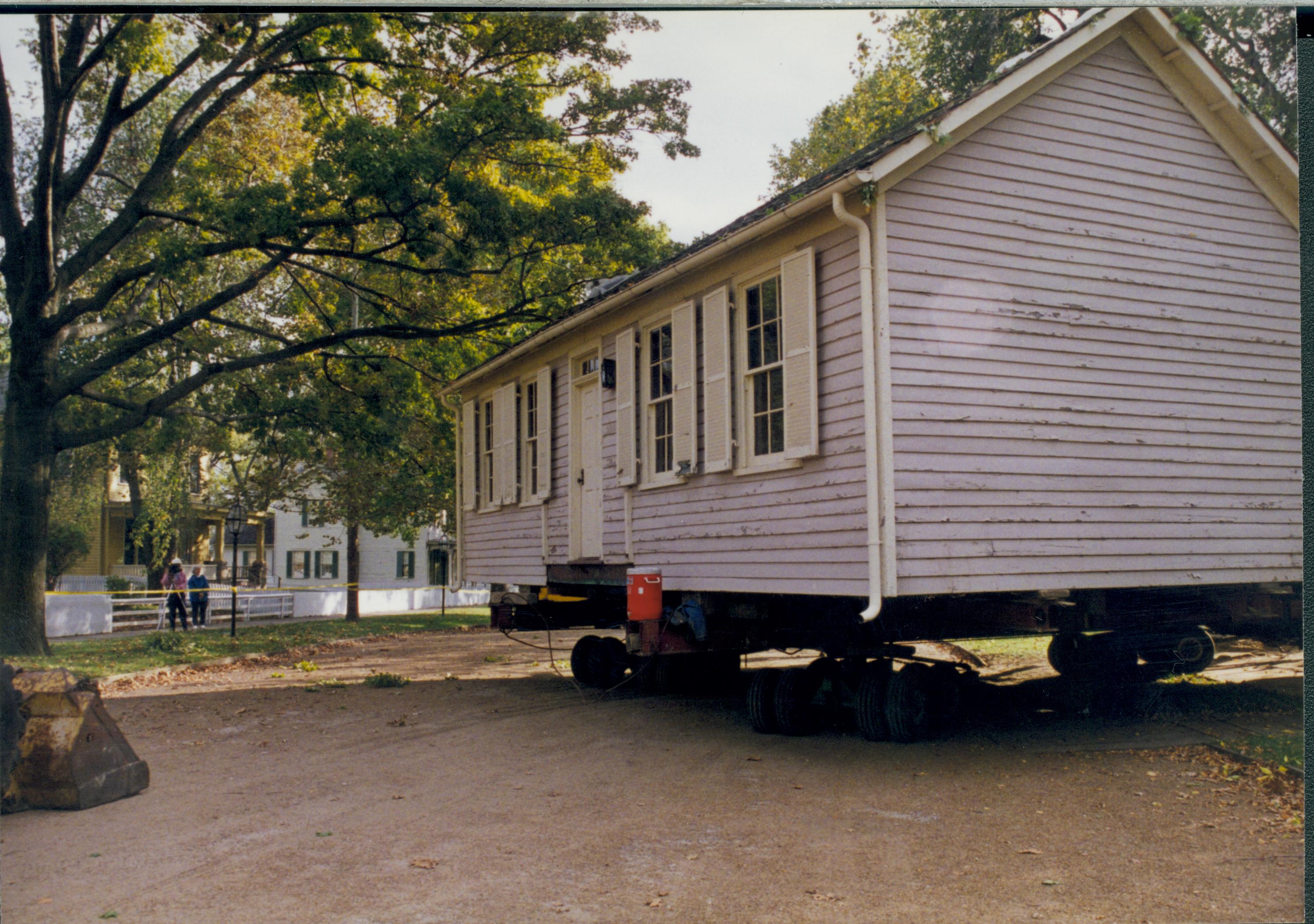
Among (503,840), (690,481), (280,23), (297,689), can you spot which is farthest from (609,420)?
(280,23)

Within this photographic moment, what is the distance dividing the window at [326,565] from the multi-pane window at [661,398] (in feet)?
146

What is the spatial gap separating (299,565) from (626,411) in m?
45.6

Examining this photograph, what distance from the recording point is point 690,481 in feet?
33.0

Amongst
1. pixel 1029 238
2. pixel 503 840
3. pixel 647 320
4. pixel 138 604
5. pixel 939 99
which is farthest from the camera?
pixel 138 604

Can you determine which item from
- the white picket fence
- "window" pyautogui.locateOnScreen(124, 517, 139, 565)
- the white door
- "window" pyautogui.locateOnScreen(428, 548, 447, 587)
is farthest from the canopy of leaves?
"window" pyautogui.locateOnScreen(428, 548, 447, 587)

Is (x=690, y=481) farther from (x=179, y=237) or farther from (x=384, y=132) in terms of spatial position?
(x=179, y=237)

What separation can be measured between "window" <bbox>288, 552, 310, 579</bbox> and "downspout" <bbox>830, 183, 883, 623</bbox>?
→ 49210 mm

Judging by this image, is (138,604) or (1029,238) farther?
(138,604)

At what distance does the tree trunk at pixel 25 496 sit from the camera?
15.7 meters

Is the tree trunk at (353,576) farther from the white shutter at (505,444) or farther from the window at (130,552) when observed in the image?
the window at (130,552)

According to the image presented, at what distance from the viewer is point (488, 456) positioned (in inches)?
637

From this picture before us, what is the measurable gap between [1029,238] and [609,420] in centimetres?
529

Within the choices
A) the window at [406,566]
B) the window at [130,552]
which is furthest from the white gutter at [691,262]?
the window at [406,566]

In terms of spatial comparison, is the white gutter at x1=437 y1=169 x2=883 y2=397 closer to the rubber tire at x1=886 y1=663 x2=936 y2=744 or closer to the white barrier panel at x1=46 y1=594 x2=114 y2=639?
the rubber tire at x1=886 y1=663 x2=936 y2=744
